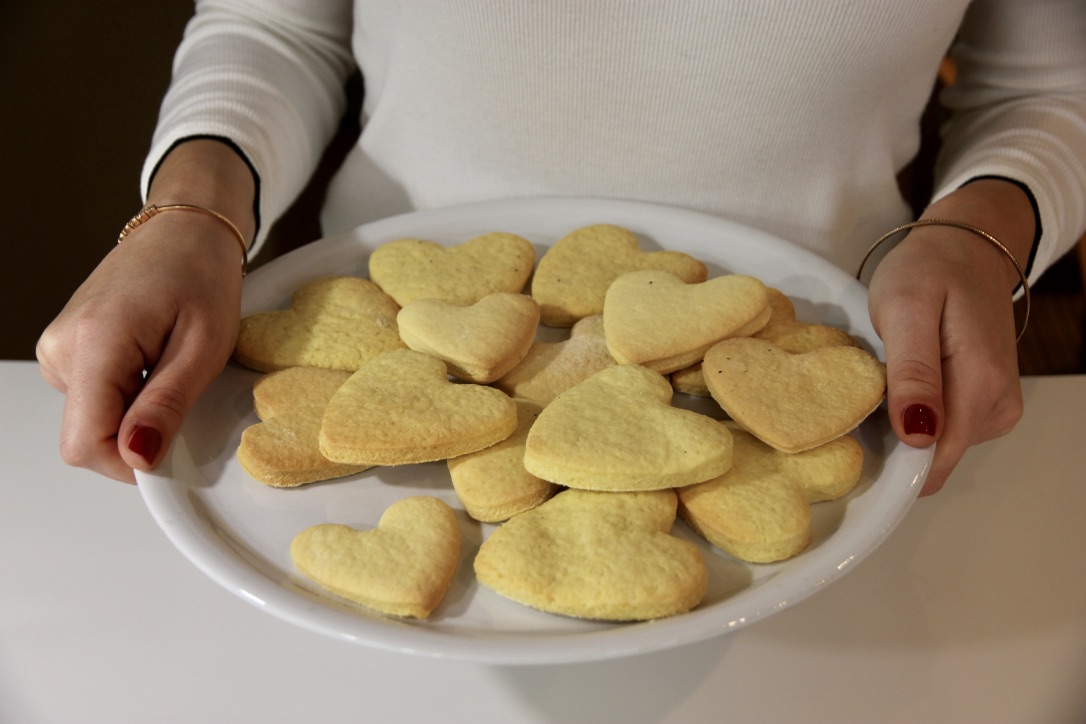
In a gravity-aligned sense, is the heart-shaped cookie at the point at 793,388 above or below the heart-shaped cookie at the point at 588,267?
above

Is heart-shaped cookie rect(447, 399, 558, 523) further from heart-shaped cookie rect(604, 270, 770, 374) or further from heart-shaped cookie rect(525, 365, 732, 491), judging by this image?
heart-shaped cookie rect(604, 270, 770, 374)

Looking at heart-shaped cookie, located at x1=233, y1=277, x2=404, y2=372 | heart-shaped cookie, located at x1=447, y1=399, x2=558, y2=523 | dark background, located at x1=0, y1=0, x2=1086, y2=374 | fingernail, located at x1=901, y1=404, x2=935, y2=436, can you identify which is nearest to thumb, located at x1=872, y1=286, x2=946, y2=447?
fingernail, located at x1=901, y1=404, x2=935, y2=436

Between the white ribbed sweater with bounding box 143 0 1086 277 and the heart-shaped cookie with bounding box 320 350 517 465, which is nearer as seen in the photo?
the heart-shaped cookie with bounding box 320 350 517 465

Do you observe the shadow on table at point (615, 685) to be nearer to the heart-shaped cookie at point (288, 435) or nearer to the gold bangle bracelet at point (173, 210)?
the heart-shaped cookie at point (288, 435)

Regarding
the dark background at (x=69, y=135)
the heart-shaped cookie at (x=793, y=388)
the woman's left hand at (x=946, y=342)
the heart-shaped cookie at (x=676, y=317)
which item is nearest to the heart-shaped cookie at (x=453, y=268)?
the heart-shaped cookie at (x=676, y=317)

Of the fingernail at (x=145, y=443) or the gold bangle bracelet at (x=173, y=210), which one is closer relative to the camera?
the fingernail at (x=145, y=443)

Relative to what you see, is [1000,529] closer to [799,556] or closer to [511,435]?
[799,556]
